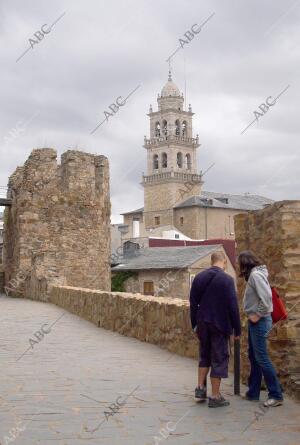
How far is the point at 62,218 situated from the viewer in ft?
82.7

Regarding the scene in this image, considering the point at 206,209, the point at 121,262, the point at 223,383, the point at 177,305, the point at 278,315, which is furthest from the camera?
the point at 206,209

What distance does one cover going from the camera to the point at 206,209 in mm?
74625

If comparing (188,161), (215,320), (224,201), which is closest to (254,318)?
(215,320)

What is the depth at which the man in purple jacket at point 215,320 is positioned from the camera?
5.98 meters

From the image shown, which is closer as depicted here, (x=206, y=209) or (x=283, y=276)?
(x=283, y=276)

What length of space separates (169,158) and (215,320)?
293ft

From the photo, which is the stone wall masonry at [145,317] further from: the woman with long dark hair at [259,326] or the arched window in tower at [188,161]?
the arched window in tower at [188,161]

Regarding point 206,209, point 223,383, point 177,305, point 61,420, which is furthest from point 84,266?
point 206,209

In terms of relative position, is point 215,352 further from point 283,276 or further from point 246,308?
point 283,276

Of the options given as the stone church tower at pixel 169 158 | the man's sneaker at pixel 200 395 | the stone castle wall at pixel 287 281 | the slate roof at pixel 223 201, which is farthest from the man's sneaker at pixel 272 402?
the stone church tower at pixel 169 158

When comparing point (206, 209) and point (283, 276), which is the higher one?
point (206, 209)

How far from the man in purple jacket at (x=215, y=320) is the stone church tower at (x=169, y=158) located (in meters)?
75.3

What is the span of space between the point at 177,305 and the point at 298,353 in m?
2.89

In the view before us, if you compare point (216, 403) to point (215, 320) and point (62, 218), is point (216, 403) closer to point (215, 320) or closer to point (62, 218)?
point (215, 320)
